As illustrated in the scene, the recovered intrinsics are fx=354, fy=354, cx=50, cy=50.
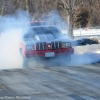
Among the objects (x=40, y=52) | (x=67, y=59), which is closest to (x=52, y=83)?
(x=40, y=52)

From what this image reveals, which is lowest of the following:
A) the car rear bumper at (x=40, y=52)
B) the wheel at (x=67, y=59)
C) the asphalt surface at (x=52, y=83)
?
the asphalt surface at (x=52, y=83)

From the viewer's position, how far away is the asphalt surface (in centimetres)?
813

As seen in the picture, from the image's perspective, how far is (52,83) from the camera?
9.67 metres

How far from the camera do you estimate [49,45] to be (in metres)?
13.5

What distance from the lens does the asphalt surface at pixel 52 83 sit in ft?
26.7

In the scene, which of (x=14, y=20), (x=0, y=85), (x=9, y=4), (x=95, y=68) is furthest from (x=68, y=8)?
(x=0, y=85)

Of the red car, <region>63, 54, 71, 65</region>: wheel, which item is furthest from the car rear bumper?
<region>63, 54, 71, 65</region>: wheel

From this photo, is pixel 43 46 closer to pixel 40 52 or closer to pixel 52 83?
pixel 40 52

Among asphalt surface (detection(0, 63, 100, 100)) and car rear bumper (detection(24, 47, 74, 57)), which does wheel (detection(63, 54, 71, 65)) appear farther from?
asphalt surface (detection(0, 63, 100, 100))

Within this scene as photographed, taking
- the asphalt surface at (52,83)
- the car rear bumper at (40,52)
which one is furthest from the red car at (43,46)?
the asphalt surface at (52,83)

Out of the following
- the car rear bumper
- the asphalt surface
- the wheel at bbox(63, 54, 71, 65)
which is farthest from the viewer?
the wheel at bbox(63, 54, 71, 65)

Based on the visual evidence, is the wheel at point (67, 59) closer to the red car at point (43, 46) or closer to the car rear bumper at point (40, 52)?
the red car at point (43, 46)

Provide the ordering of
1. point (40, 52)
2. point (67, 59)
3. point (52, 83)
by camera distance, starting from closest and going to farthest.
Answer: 1. point (52, 83)
2. point (40, 52)
3. point (67, 59)

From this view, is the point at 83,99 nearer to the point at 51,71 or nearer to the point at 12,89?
the point at 12,89
